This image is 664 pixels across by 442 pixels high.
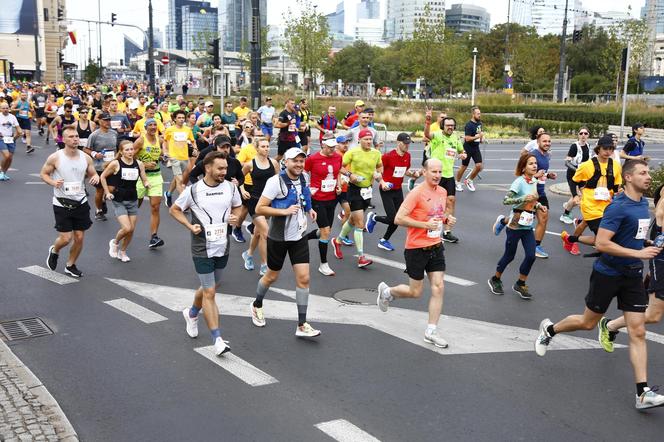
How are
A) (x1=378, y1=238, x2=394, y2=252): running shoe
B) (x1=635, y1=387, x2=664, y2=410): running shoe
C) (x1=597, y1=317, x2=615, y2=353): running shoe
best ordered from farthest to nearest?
(x1=378, y1=238, x2=394, y2=252): running shoe
(x1=597, y1=317, x2=615, y2=353): running shoe
(x1=635, y1=387, x2=664, y2=410): running shoe

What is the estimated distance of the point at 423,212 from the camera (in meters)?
7.10

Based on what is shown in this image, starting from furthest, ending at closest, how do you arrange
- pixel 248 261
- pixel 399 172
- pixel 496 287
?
1. pixel 399 172
2. pixel 248 261
3. pixel 496 287

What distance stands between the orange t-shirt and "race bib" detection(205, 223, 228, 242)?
68.1 inches

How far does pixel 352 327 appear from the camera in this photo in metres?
7.51

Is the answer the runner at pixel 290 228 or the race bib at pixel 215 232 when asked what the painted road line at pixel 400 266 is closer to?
the runner at pixel 290 228

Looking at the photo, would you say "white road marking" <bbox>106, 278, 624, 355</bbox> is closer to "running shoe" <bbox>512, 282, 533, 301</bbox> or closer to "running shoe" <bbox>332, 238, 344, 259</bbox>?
"running shoe" <bbox>512, 282, 533, 301</bbox>

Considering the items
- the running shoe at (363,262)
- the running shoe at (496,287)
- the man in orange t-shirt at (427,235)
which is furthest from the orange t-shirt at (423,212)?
the running shoe at (363,262)

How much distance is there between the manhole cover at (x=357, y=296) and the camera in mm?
8453

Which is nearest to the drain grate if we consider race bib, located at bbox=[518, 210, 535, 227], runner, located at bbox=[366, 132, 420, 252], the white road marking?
the white road marking

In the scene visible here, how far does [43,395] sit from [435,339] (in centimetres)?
341

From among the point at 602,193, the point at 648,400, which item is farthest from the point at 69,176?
the point at 648,400

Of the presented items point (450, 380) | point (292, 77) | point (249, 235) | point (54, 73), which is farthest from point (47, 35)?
point (450, 380)

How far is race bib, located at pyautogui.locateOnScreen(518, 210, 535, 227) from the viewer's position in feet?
28.5

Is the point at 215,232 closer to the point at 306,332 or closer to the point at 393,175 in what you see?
the point at 306,332
